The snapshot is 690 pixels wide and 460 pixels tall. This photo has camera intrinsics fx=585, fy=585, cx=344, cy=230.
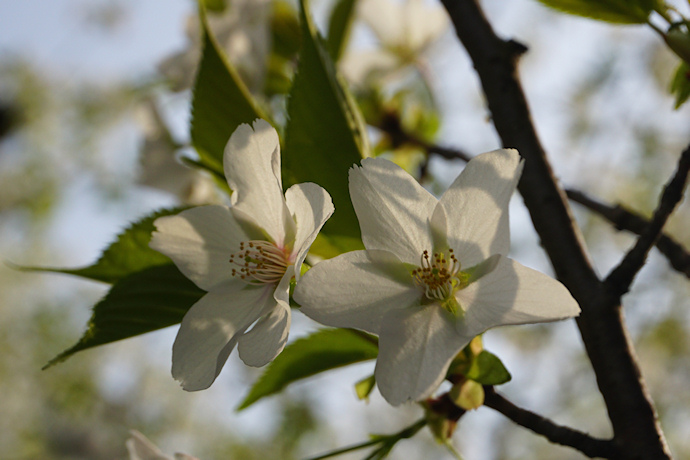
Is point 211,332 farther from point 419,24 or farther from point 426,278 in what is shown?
point 419,24

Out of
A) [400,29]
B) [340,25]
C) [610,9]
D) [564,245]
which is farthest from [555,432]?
[400,29]

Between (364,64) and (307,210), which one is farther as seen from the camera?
(364,64)

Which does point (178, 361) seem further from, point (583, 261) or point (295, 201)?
Answer: point (583, 261)

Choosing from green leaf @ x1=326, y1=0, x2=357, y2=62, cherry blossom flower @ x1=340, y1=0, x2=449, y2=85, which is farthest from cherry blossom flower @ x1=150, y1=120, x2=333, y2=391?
cherry blossom flower @ x1=340, y1=0, x2=449, y2=85

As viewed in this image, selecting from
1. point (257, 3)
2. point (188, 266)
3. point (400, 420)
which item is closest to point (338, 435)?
point (400, 420)

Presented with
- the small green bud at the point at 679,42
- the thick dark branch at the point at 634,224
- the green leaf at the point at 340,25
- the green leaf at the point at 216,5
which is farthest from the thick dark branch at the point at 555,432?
the green leaf at the point at 216,5

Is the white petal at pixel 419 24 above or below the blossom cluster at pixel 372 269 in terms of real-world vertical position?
above

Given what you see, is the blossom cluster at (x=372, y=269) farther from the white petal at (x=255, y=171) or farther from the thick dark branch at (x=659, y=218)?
the thick dark branch at (x=659, y=218)
